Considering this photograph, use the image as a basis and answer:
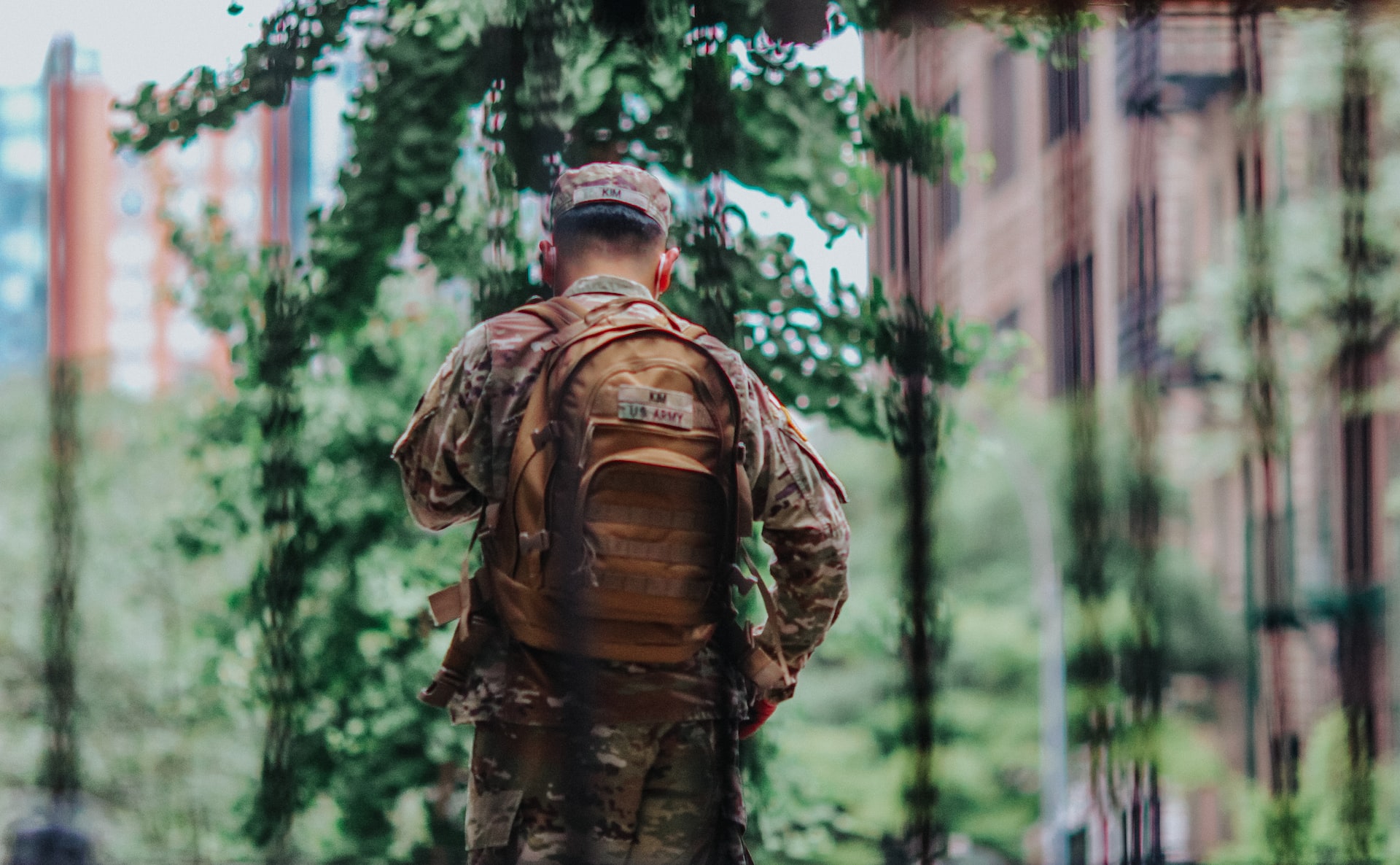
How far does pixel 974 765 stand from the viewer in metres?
12.9

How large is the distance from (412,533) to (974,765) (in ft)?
31.2

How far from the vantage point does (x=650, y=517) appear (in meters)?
2.02

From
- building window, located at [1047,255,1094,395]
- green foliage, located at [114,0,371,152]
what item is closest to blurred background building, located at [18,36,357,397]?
green foliage, located at [114,0,371,152]

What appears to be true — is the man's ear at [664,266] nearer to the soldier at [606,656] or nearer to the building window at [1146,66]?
the soldier at [606,656]

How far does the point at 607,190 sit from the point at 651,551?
1.97 feet

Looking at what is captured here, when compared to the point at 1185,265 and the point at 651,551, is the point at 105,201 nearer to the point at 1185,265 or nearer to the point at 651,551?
the point at 651,551

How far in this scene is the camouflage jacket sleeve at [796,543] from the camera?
2.17 metres

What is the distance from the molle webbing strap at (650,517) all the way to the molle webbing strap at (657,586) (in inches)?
3.1

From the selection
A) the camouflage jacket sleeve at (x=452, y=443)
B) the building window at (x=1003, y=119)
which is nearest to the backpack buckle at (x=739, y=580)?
the camouflage jacket sleeve at (x=452, y=443)

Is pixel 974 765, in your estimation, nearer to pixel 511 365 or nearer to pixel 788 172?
pixel 788 172

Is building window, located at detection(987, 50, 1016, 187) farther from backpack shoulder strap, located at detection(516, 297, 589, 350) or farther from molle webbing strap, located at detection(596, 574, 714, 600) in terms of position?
molle webbing strap, located at detection(596, 574, 714, 600)

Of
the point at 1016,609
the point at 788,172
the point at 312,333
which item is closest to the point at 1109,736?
the point at 788,172

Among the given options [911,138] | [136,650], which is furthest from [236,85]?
[136,650]

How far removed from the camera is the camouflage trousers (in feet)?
6.86
